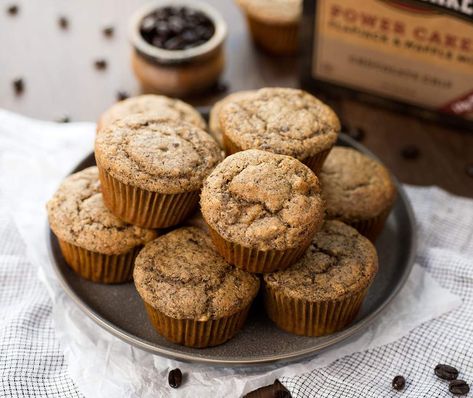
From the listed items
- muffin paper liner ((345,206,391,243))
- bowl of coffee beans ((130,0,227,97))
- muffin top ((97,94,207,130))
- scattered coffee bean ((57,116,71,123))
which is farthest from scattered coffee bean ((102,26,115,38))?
muffin paper liner ((345,206,391,243))

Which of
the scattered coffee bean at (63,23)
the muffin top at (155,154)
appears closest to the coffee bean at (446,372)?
the muffin top at (155,154)

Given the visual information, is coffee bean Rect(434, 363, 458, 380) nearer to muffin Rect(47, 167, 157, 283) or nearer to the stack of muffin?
the stack of muffin

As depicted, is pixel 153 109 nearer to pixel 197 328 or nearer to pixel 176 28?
pixel 176 28

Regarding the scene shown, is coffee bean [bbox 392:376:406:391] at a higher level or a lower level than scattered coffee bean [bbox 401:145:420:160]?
lower

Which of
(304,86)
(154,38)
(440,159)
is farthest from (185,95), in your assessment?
(440,159)

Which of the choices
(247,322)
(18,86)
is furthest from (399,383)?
(18,86)

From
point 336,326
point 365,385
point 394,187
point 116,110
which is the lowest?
point 365,385

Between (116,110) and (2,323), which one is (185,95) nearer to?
(116,110)
